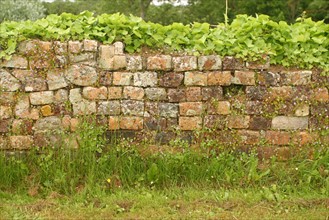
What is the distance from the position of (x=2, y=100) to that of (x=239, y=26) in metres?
2.97

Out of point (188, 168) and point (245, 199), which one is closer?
point (245, 199)

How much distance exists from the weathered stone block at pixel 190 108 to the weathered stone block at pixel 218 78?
0.29 metres

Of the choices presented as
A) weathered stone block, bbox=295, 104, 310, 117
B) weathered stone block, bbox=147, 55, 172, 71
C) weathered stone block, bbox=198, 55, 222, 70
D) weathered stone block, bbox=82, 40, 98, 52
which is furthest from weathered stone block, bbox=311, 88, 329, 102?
weathered stone block, bbox=82, 40, 98, 52

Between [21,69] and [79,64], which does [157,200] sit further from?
[21,69]

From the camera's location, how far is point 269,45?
18.8 ft

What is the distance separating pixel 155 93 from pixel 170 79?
0.24m

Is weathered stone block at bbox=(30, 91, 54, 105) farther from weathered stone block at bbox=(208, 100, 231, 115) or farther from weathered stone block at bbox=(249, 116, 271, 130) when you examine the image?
weathered stone block at bbox=(249, 116, 271, 130)

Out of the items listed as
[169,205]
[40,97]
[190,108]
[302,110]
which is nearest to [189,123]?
Result: [190,108]

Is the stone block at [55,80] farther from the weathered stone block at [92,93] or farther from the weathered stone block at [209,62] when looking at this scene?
the weathered stone block at [209,62]

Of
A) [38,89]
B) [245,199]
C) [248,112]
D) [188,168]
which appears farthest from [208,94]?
[38,89]

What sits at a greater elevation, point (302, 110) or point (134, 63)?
point (134, 63)

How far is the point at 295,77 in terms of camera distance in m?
5.70

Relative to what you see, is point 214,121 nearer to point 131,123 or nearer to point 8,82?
point 131,123

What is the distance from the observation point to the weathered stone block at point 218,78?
18.5 ft
